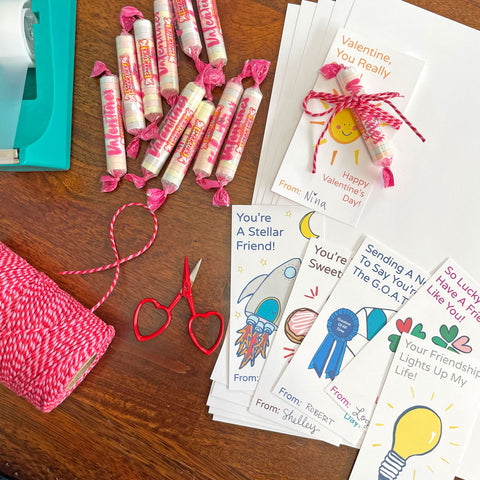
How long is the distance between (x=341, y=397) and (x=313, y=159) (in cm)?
42

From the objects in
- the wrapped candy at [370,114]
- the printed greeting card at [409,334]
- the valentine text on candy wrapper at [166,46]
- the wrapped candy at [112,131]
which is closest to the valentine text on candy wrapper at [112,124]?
the wrapped candy at [112,131]

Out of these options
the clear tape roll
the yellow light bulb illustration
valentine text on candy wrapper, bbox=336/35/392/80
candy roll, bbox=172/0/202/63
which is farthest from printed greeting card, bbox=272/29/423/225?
the clear tape roll

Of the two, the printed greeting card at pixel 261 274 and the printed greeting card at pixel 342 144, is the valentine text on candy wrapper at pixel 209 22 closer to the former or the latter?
the printed greeting card at pixel 342 144

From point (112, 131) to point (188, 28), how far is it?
226mm

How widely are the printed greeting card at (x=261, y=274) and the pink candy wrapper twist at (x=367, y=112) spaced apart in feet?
0.37

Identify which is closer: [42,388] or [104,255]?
[42,388]

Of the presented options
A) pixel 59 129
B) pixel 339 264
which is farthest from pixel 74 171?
pixel 339 264

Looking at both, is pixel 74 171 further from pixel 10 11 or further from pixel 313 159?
pixel 313 159

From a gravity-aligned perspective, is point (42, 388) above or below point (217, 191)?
below

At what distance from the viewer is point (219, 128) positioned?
72cm

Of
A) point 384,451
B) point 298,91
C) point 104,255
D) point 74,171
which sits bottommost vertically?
point 384,451

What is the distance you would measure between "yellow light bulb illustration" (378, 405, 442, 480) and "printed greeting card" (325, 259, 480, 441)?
0.19 ft

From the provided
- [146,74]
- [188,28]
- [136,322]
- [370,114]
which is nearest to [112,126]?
[146,74]

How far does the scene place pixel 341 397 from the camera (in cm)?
72
